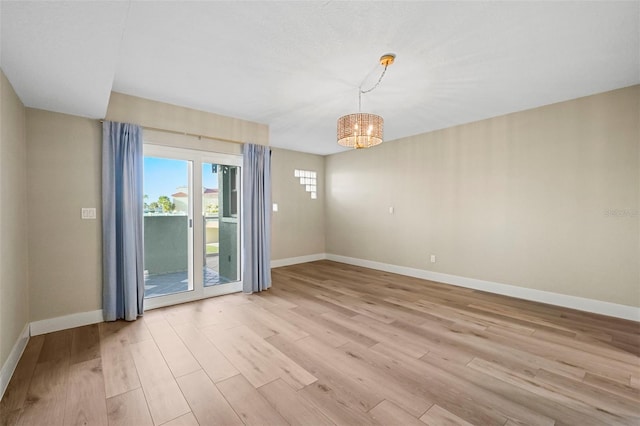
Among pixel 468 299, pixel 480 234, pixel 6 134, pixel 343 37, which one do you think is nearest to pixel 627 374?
pixel 468 299

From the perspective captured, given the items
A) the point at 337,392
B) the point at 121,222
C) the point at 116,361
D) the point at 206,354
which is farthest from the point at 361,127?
the point at 116,361

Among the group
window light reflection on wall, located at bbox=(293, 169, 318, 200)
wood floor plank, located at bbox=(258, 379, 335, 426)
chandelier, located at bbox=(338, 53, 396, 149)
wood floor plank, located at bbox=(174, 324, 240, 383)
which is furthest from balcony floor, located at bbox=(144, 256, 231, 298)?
window light reflection on wall, located at bbox=(293, 169, 318, 200)

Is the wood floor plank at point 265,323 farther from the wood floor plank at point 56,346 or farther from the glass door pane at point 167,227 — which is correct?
the wood floor plank at point 56,346

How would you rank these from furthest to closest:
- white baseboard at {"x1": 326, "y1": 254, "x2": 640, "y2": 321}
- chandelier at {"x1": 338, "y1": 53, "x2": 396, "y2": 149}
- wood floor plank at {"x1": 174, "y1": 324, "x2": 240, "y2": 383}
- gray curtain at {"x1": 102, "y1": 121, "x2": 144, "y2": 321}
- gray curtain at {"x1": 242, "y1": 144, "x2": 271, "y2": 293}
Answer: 1. gray curtain at {"x1": 242, "y1": 144, "x2": 271, "y2": 293}
2. white baseboard at {"x1": 326, "y1": 254, "x2": 640, "y2": 321}
3. gray curtain at {"x1": 102, "y1": 121, "x2": 144, "y2": 321}
4. chandelier at {"x1": 338, "y1": 53, "x2": 396, "y2": 149}
5. wood floor plank at {"x1": 174, "y1": 324, "x2": 240, "y2": 383}

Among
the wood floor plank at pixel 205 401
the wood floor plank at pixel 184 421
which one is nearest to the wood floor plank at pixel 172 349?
the wood floor plank at pixel 205 401

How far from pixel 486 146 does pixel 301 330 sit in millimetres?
4017

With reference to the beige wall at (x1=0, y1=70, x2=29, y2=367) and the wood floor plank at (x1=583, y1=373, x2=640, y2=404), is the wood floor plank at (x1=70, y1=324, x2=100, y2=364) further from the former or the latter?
the wood floor plank at (x1=583, y1=373, x2=640, y2=404)

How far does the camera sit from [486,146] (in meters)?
4.40

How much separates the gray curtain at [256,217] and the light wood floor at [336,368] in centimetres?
76

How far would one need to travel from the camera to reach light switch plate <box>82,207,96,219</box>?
3141mm

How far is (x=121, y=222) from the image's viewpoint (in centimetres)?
328

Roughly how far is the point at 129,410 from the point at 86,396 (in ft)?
1.40

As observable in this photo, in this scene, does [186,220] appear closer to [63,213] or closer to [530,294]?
[63,213]

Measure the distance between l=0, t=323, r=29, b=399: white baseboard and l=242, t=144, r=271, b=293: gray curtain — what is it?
2368mm
